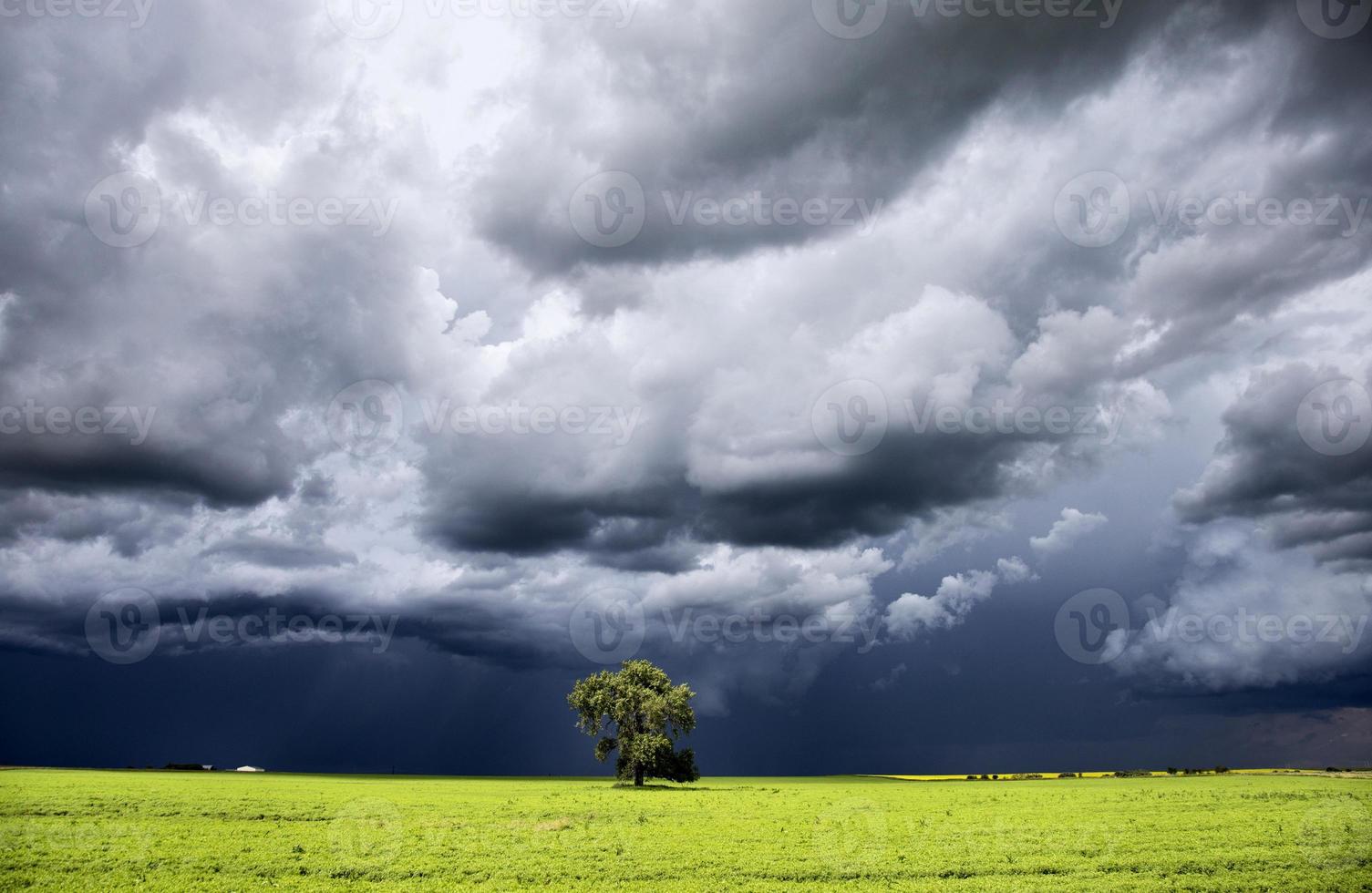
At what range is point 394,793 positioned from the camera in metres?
81.4

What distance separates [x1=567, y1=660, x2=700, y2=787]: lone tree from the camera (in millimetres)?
91875

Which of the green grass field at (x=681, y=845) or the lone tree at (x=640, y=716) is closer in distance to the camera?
the green grass field at (x=681, y=845)

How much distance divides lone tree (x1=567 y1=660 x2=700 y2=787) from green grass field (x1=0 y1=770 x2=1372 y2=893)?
91.8 feet

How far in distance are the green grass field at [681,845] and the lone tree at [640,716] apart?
27984 millimetres

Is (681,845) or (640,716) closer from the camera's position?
(681,845)

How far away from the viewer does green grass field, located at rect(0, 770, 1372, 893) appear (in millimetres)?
31359

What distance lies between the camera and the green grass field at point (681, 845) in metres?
31.4

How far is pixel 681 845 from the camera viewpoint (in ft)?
131

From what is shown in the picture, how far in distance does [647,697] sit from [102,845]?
204 ft

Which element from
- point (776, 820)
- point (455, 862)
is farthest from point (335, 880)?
point (776, 820)

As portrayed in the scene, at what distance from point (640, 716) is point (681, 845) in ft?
187

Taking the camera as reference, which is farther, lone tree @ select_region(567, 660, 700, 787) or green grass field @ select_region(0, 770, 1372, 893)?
lone tree @ select_region(567, 660, 700, 787)

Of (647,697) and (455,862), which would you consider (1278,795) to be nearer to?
(647,697)

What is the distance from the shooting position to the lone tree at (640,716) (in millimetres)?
91875
